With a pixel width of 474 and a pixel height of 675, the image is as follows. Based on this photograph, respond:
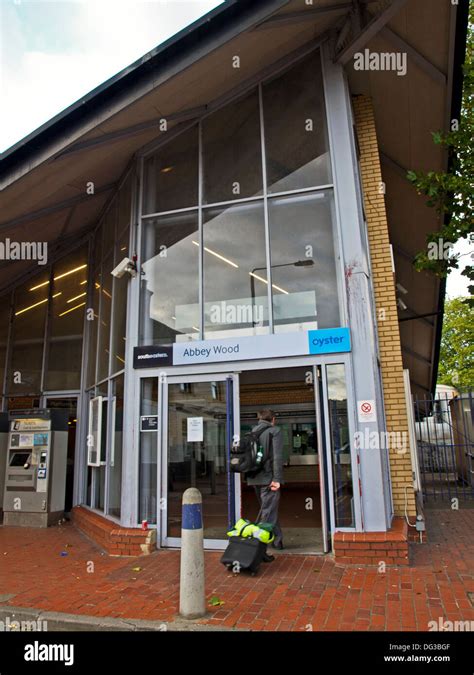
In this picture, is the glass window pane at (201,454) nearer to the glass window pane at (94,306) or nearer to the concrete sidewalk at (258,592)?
the concrete sidewalk at (258,592)

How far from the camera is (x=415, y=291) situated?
15.6m

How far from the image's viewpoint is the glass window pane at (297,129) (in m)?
7.29

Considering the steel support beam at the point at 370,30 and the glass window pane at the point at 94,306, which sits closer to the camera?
the steel support beam at the point at 370,30

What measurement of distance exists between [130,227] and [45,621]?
585 centimetres

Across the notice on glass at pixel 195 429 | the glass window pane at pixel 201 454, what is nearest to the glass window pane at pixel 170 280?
the glass window pane at pixel 201 454

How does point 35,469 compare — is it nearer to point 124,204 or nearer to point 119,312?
point 119,312

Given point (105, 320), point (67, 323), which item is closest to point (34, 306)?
point (67, 323)

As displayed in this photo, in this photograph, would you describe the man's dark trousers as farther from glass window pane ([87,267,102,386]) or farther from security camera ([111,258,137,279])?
glass window pane ([87,267,102,386])

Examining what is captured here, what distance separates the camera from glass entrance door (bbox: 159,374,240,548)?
6.80 metres
